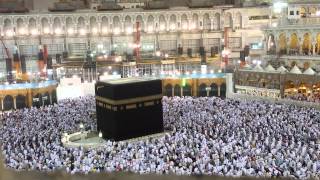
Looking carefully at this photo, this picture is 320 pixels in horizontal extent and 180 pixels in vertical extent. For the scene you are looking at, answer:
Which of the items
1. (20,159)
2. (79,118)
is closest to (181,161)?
(20,159)

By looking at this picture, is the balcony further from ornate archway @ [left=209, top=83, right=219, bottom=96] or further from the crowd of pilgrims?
the crowd of pilgrims

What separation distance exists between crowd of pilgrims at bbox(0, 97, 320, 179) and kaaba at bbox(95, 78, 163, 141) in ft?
4.42

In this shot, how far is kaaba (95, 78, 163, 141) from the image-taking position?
22844mm

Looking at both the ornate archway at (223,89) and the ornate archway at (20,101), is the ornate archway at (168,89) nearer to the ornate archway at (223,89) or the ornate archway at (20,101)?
the ornate archway at (223,89)

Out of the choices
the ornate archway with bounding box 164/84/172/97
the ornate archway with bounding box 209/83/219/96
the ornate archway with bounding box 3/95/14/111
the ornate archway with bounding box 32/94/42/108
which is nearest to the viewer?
the ornate archway with bounding box 3/95/14/111

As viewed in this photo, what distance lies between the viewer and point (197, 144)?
18984 mm

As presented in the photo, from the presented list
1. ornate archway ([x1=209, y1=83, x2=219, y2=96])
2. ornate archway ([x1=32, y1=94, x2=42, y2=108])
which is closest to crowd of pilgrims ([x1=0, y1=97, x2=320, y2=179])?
ornate archway ([x1=32, y1=94, x2=42, y2=108])

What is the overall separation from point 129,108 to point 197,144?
18.0ft

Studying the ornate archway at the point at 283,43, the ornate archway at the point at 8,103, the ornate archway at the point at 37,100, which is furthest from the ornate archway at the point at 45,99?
the ornate archway at the point at 283,43

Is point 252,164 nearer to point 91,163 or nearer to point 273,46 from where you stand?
point 91,163

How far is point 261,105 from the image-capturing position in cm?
2864

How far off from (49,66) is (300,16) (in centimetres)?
2690

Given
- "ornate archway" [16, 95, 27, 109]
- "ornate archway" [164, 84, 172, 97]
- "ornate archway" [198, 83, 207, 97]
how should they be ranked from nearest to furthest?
"ornate archway" [16, 95, 27, 109], "ornate archway" [198, 83, 207, 97], "ornate archway" [164, 84, 172, 97]

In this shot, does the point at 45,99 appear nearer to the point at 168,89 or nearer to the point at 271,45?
the point at 168,89
